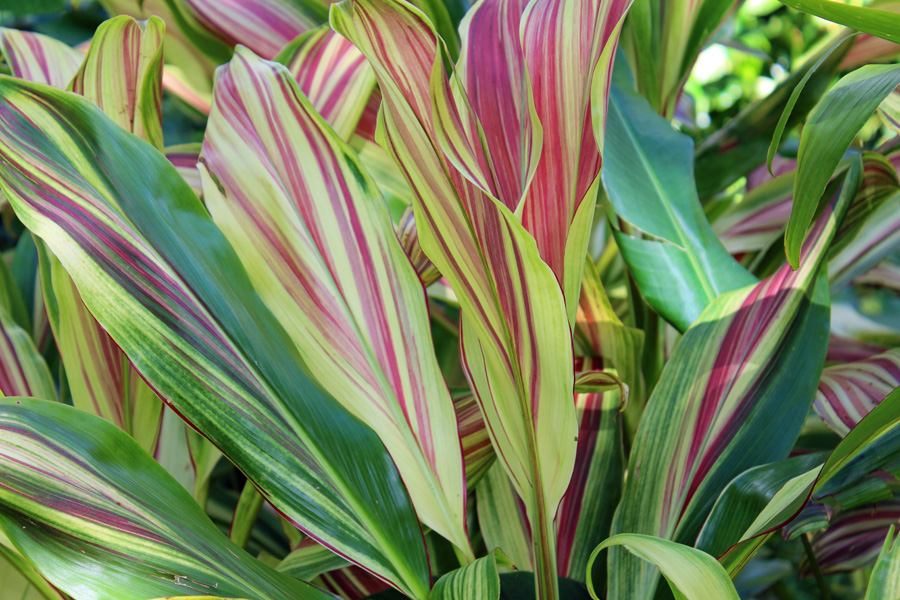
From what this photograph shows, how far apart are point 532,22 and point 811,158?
155 millimetres

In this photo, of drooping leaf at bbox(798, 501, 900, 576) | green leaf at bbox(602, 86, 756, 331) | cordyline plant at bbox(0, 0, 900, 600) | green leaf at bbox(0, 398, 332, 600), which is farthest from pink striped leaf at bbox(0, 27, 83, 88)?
drooping leaf at bbox(798, 501, 900, 576)

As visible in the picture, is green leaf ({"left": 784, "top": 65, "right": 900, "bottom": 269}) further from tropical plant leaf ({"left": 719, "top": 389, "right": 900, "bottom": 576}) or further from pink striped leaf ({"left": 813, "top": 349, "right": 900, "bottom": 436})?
pink striped leaf ({"left": 813, "top": 349, "right": 900, "bottom": 436})

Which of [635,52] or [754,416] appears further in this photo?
[635,52]

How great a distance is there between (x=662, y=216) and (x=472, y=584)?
317 millimetres

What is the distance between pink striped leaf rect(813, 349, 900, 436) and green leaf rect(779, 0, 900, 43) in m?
0.27

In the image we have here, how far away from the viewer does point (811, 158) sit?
33 centimetres

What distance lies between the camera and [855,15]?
1.04ft

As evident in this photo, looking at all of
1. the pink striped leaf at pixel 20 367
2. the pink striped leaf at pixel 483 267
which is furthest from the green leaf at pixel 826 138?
the pink striped leaf at pixel 20 367

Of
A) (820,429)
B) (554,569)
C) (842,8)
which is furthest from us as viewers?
(820,429)

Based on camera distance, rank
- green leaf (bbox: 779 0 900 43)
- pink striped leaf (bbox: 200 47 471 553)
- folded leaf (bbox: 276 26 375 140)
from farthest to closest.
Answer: folded leaf (bbox: 276 26 375 140), pink striped leaf (bbox: 200 47 471 553), green leaf (bbox: 779 0 900 43)

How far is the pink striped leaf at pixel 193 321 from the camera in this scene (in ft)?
1.19

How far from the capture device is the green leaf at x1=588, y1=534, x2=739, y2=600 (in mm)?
312

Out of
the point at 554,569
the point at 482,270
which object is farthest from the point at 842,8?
the point at 554,569

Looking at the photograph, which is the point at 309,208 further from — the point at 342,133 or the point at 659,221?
the point at 659,221
